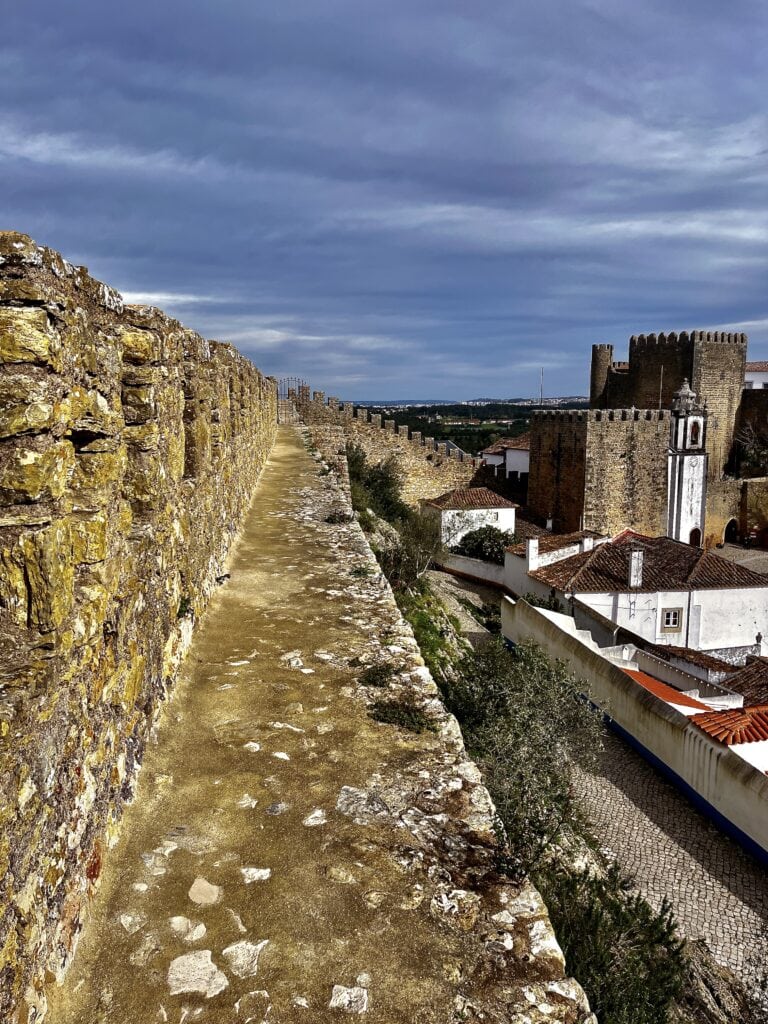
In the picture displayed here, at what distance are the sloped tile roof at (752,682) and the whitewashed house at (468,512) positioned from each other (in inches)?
421

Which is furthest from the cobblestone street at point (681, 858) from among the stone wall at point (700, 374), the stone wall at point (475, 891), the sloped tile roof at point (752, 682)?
the stone wall at point (700, 374)

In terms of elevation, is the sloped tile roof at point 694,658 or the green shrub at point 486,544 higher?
the green shrub at point 486,544

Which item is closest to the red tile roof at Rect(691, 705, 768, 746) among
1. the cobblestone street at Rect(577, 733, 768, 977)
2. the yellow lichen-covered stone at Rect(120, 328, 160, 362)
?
the cobblestone street at Rect(577, 733, 768, 977)

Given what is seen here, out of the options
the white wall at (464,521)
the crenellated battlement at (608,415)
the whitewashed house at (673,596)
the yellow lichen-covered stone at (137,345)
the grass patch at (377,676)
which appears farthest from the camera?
the crenellated battlement at (608,415)

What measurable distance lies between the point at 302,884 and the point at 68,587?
1.17 metres

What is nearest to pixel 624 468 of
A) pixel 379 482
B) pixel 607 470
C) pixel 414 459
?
pixel 607 470

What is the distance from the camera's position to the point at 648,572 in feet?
64.2

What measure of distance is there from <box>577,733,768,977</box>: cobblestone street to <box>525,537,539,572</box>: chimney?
9592 millimetres

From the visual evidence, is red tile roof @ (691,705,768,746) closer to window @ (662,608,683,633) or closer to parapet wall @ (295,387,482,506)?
window @ (662,608,683,633)

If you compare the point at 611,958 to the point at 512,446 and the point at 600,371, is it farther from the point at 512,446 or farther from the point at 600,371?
the point at 600,371

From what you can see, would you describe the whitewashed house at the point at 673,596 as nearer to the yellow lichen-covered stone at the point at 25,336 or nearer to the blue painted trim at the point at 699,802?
the blue painted trim at the point at 699,802

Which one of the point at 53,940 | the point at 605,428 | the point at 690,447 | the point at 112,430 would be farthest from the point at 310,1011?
the point at 690,447

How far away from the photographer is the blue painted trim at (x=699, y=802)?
369 inches

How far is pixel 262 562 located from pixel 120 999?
175 inches
